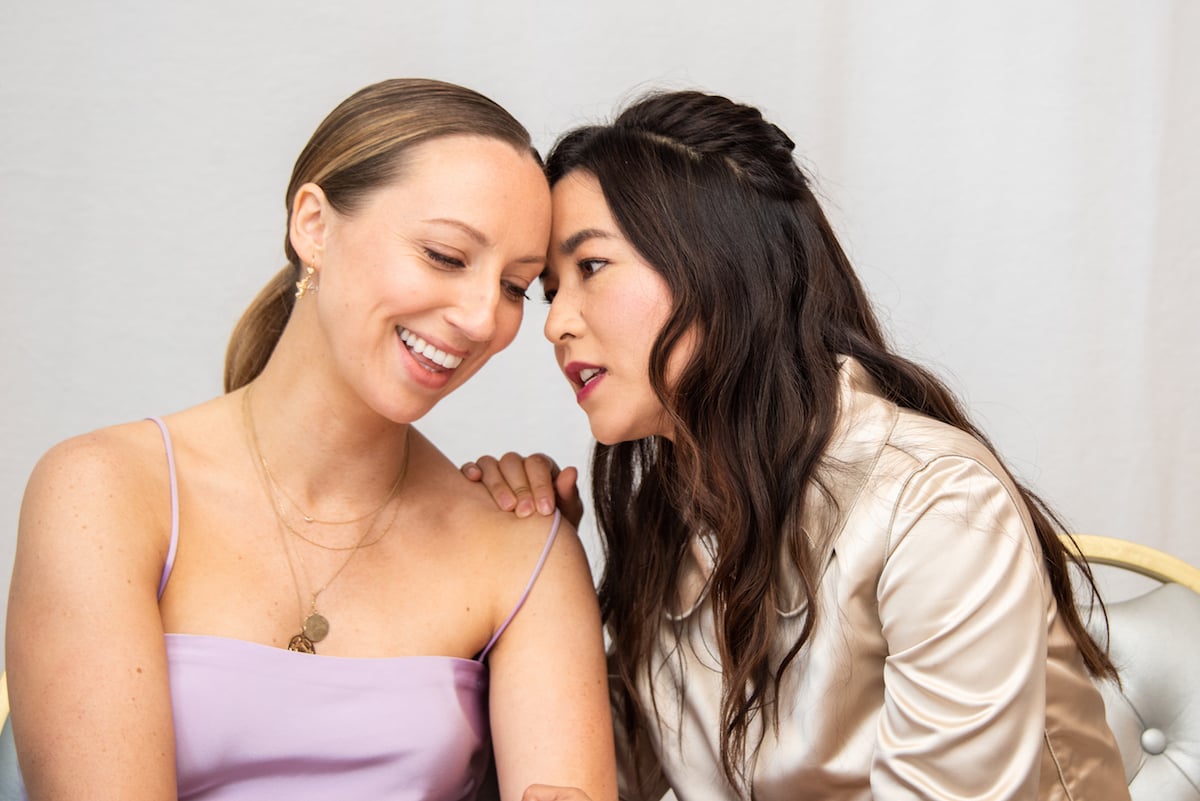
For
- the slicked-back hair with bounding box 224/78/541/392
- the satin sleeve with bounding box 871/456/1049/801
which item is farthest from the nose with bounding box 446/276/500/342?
the satin sleeve with bounding box 871/456/1049/801

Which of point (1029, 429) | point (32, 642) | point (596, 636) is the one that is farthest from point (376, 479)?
point (1029, 429)

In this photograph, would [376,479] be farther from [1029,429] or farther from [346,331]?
[1029,429]

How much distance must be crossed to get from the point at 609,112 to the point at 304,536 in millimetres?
1330

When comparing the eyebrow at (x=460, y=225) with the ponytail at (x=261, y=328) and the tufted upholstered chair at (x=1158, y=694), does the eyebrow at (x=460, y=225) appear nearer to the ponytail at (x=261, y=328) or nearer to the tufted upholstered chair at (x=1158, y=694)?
the ponytail at (x=261, y=328)

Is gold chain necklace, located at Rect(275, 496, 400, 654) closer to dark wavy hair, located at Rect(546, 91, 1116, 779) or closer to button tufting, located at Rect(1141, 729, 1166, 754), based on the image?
dark wavy hair, located at Rect(546, 91, 1116, 779)

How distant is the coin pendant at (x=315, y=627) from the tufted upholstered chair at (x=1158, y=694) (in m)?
1.06

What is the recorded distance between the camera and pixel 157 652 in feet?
5.21

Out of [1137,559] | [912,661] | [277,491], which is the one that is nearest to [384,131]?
[277,491]

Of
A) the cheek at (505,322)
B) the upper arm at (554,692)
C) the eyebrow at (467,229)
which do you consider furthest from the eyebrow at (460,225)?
the upper arm at (554,692)

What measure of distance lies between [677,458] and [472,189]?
48cm

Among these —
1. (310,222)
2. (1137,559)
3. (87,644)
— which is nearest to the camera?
(87,644)

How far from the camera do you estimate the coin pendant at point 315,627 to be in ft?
5.73

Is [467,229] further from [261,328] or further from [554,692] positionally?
[554,692]

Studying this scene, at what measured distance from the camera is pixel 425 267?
1675mm
